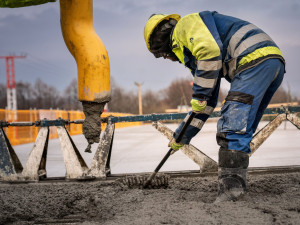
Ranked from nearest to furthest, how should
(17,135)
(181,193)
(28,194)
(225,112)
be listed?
(225,112), (181,193), (28,194), (17,135)

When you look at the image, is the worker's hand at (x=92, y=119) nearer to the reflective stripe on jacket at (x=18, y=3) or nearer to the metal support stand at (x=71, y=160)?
the reflective stripe on jacket at (x=18, y=3)

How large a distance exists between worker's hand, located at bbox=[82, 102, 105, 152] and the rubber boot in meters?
1.00

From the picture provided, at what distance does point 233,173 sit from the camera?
241 cm

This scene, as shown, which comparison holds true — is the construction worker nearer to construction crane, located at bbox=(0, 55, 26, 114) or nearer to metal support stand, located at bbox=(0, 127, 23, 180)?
metal support stand, located at bbox=(0, 127, 23, 180)

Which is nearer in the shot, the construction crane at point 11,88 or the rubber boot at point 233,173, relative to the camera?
the rubber boot at point 233,173

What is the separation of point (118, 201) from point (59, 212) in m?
0.52

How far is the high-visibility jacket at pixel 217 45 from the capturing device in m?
2.35

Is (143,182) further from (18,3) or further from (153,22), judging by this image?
(18,3)

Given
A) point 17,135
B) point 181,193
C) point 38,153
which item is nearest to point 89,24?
point 181,193

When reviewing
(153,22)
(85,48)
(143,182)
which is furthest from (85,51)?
(143,182)

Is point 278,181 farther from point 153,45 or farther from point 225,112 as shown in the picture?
point 153,45

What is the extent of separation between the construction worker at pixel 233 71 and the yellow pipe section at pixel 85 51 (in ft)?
2.39

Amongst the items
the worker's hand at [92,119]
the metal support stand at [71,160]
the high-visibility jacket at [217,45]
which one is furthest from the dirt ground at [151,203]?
the high-visibility jacket at [217,45]

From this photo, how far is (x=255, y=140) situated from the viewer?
3.82 metres
